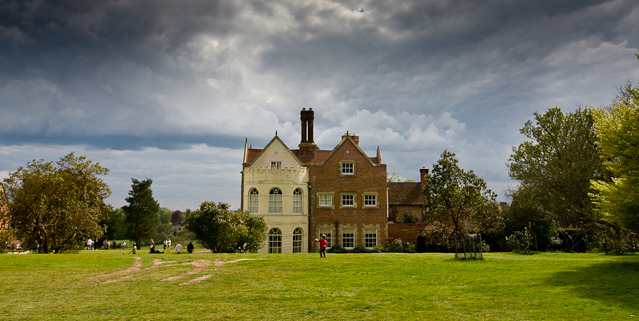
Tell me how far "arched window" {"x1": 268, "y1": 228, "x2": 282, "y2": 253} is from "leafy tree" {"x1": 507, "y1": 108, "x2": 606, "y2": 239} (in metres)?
22.0

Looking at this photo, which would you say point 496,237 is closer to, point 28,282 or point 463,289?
point 463,289

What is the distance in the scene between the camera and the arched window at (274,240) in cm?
4094

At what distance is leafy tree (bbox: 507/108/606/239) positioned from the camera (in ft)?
112

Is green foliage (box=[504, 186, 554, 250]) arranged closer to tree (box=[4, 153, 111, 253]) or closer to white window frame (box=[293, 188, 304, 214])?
white window frame (box=[293, 188, 304, 214])

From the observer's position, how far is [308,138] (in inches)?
1843

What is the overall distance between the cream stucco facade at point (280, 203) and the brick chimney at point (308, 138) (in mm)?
4567

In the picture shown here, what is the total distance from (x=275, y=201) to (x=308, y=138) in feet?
27.7

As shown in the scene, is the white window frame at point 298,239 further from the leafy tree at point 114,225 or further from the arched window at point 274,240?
the leafy tree at point 114,225

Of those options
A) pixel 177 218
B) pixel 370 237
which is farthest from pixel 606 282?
pixel 177 218

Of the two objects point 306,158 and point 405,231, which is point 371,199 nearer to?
point 405,231

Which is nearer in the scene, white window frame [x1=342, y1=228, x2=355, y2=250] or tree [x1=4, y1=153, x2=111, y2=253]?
tree [x1=4, y1=153, x2=111, y2=253]

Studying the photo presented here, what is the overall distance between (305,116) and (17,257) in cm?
2677

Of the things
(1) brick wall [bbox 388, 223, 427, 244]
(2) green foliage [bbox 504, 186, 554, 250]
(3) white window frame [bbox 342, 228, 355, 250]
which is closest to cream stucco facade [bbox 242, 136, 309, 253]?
(3) white window frame [bbox 342, 228, 355, 250]

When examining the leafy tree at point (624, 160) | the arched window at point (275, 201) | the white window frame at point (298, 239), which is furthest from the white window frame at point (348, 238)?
the leafy tree at point (624, 160)
